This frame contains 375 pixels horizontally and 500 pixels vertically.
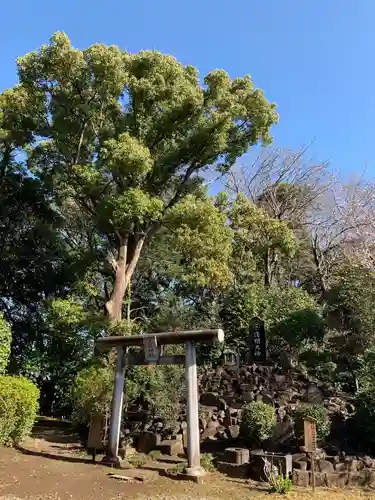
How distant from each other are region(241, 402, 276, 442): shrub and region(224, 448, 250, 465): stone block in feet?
2.64

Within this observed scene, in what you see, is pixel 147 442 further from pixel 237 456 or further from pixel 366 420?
pixel 366 420

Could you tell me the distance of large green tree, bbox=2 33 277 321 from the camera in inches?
501

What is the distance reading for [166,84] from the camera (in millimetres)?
13836

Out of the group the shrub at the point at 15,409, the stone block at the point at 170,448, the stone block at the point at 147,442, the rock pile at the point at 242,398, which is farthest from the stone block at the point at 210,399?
the shrub at the point at 15,409

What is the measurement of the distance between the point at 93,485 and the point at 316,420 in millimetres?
4749

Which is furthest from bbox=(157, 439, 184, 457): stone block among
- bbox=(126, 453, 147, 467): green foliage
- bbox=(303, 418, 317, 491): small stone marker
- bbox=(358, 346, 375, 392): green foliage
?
bbox=(358, 346, 375, 392): green foliage

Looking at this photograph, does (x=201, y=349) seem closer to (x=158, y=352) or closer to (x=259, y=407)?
(x=259, y=407)

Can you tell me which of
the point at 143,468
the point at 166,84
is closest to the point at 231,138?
the point at 166,84

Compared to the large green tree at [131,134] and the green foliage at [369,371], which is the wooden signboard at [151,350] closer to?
the large green tree at [131,134]

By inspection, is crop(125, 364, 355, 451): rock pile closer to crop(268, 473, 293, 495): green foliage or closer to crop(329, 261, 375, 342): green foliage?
crop(268, 473, 293, 495): green foliage

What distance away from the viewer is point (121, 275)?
1405 centimetres

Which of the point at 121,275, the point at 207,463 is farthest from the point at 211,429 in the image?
the point at 121,275

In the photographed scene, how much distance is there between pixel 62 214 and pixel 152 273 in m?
4.57

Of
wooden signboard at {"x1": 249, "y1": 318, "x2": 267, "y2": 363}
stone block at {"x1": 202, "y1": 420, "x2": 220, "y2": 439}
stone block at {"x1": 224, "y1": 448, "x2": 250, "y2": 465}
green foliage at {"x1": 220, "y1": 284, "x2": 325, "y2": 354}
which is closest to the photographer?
stone block at {"x1": 224, "y1": 448, "x2": 250, "y2": 465}
